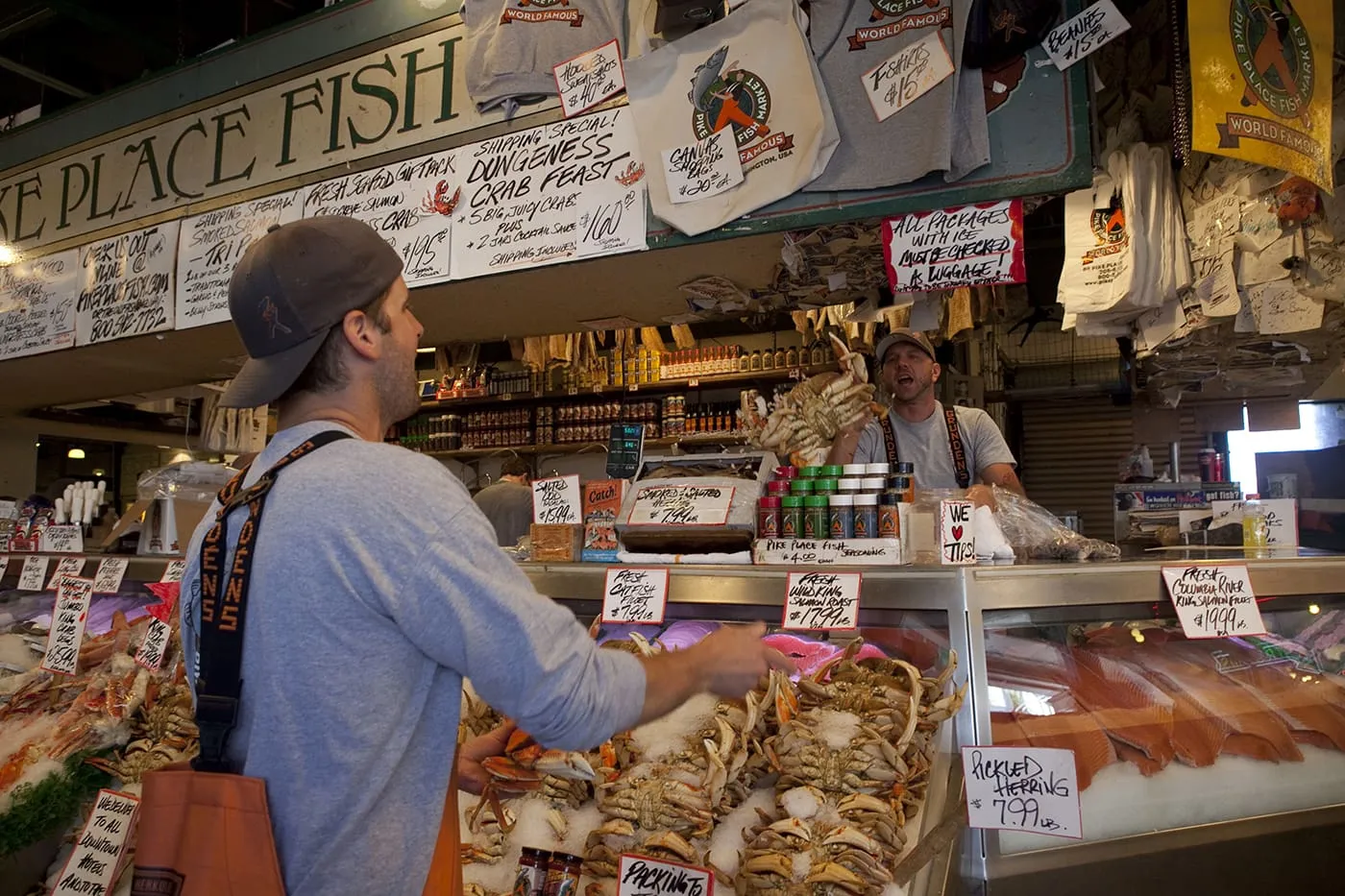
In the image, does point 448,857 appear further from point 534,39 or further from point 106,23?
point 106,23

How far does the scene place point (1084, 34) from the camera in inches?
95.0

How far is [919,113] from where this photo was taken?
8.46 feet

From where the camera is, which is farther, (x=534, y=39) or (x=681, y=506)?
(x=534, y=39)

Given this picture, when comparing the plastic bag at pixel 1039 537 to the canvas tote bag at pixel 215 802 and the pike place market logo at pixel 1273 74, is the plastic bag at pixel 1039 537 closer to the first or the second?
the pike place market logo at pixel 1273 74

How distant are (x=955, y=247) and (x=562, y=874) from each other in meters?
1.92

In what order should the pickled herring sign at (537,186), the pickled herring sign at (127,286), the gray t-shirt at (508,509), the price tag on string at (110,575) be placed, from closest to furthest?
the price tag on string at (110,575) < the pickled herring sign at (537,186) < the pickled herring sign at (127,286) < the gray t-shirt at (508,509)

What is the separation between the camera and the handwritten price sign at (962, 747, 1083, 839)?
149cm

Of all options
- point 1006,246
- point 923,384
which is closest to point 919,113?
point 1006,246

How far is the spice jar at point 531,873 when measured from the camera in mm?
1738

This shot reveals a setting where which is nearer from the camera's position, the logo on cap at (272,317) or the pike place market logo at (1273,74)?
the logo on cap at (272,317)

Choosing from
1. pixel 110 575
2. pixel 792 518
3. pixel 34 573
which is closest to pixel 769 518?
pixel 792 518

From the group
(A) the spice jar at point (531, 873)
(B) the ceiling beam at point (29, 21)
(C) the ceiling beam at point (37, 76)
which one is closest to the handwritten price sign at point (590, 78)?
(A) the spice jar at point (531, 873)

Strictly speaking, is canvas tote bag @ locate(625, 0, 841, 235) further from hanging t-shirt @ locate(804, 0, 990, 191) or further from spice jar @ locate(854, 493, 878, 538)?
spice jar @ locate(854, 493, 878, 538)

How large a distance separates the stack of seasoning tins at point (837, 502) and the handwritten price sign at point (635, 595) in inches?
10.7
